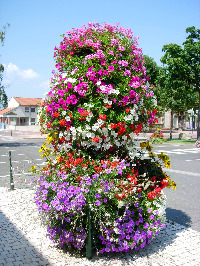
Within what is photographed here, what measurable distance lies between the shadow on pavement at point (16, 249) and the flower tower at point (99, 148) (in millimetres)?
381

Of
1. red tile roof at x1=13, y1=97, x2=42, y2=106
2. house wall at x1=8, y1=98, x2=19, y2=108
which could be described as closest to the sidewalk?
red tile roof at x1=13, y1=97, x2=42, y2=106

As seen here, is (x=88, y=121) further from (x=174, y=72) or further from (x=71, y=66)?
(x=174, y=72)

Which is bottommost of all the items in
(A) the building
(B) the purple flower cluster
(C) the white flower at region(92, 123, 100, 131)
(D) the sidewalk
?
(D) the sidewalk

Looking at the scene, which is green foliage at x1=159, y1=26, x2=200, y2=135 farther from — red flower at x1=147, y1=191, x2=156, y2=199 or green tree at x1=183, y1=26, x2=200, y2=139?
red flower at x1=147, y1=191, x2=156, y2=199

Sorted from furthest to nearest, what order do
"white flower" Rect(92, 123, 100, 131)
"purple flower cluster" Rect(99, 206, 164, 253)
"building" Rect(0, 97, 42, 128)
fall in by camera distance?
"building" Rect(0, 97, 42, 128) → "white flower" Rect(92, 123, 100, 131) → "purple flower cluster" Rect(99, 206, 164, 253)

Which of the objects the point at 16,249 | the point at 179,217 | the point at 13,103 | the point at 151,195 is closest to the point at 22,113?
the point at 13,103

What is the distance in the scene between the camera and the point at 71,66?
178 inches

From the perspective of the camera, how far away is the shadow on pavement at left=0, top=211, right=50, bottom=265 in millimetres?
4039

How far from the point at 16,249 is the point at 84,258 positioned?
1.08 metres

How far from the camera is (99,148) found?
15.1ft

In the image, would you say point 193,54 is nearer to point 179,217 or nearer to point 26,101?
point 179,217

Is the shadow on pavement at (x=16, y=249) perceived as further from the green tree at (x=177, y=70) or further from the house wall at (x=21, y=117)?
the house wall at (x=21, y=117)

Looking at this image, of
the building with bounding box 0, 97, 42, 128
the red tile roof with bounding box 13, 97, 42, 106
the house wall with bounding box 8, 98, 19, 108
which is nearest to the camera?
the building with bounding box 0, 97, 42, 128

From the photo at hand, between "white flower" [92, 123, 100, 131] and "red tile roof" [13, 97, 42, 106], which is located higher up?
"red tile roof" [13, 97, 42, 106]
